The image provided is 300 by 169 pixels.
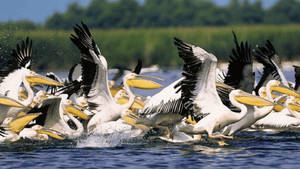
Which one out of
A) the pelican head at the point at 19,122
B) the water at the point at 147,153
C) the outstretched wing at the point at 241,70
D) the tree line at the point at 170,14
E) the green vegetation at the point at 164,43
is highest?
the tree line at the point at 170,14

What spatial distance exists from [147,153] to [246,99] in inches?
58.4

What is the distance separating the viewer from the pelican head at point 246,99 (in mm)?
8641

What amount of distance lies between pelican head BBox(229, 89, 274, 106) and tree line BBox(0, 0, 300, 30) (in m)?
35.0

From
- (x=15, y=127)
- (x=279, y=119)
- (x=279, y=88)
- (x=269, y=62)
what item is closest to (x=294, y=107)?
(x=279, y=119)

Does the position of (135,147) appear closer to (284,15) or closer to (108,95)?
(108,95)

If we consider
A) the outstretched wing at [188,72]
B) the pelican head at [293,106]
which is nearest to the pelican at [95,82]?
the outstretched wing at [188,72]

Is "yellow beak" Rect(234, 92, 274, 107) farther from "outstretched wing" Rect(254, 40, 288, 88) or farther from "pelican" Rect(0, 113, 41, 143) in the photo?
"pelican" Rect(0, 113, 41, 143)

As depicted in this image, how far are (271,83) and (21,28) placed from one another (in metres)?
8.22

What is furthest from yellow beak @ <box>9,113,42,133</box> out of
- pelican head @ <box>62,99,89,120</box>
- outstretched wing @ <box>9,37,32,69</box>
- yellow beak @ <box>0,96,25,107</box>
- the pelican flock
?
outstretched wing @ <box>9,37,32,69</box>

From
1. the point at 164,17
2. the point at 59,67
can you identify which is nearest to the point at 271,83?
the point at 59,67

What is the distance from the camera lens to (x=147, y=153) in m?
8.12

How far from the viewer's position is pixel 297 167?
23.5 ft

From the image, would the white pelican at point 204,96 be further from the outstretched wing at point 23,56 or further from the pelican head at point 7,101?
the outstretched wing at point 23,56

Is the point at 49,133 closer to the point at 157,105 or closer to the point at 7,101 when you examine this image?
the point at 7,101
